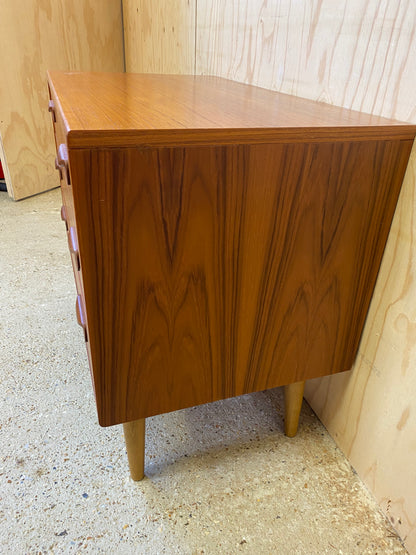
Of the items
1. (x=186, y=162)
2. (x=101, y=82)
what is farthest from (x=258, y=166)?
(x=101, y=82)

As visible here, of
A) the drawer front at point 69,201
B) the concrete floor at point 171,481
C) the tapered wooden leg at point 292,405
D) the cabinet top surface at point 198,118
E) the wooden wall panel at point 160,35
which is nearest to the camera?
the cabinet top surface at point 198,118

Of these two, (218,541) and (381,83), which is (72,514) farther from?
(381,83)

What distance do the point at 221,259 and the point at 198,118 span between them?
212 millimetres

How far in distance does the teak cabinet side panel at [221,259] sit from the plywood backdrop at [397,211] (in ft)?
0.20

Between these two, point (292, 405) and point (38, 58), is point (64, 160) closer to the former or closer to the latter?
point (292, 405)

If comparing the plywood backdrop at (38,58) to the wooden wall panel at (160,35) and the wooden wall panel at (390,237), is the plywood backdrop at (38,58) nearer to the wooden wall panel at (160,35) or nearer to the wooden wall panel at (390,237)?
the wooden wall panel at (160,35)

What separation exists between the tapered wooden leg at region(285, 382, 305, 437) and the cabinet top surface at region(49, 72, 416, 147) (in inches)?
21.7

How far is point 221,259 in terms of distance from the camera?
0.65 meters

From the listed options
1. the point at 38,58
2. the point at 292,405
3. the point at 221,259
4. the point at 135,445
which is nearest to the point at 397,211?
the point at 221,259

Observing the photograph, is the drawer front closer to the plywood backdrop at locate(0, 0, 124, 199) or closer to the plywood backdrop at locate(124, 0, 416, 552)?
the plywood backdrop at locate(124, 0, 416, 552)

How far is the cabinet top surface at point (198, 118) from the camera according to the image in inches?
20.9

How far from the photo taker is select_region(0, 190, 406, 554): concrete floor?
31.1 inches

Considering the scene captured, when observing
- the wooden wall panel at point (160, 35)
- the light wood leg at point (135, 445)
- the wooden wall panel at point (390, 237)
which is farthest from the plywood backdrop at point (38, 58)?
the light wood leg at point (135, 445)

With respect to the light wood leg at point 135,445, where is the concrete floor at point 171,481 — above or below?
below
